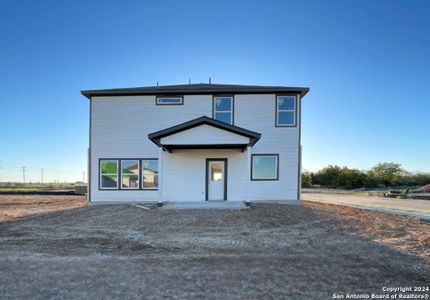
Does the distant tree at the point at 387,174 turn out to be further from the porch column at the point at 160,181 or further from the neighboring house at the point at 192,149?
the porch column at the point at 160,181

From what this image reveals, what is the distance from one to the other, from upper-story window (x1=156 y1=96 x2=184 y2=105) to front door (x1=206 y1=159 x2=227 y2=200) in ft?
11.6

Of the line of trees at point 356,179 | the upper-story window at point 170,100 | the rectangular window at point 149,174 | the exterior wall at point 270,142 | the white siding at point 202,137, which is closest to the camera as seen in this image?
the white siding at point 202,137

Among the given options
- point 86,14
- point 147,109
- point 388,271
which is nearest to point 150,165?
point 147,109

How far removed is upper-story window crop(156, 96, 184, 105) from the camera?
14.4m

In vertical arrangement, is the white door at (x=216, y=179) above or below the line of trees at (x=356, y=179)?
above

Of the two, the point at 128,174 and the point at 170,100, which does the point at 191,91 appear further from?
the point at 128,174

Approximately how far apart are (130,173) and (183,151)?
310 cm

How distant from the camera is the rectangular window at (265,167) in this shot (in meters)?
13.9

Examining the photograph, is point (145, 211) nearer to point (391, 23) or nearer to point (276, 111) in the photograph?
point (276, 111)

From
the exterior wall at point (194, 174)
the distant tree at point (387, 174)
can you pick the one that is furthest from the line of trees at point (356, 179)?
the exterior wall at point (194, 174)

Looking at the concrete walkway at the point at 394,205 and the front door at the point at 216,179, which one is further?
the front door at the point at 216,179

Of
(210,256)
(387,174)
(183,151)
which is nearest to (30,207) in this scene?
(183,151)

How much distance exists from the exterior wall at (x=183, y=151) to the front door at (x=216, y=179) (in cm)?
26

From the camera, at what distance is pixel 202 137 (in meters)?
12.3
